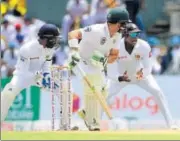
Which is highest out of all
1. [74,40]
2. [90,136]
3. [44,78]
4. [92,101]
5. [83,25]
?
[83,25]

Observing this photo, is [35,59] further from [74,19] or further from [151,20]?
[151,20]

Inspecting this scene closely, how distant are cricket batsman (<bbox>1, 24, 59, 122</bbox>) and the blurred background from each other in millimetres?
3804

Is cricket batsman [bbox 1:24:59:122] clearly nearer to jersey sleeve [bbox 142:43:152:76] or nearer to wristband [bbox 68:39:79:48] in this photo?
wristband [bbox 68:39:79:48]

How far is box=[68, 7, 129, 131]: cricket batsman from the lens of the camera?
13469 mm

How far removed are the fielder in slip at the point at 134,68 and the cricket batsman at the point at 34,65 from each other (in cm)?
141

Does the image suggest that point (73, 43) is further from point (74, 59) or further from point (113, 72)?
point (113, 72)

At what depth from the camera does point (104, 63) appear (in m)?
13.6

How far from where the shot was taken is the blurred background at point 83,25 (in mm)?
18297

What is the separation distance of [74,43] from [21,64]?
152cm

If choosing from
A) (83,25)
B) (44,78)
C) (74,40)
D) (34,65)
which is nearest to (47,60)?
(34,65)

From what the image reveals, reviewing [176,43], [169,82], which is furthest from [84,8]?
[169,82]

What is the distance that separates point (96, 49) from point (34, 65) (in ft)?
4.26

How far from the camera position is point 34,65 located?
47.2 ft

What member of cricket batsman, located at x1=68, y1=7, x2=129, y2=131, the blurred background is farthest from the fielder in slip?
the blurred background
